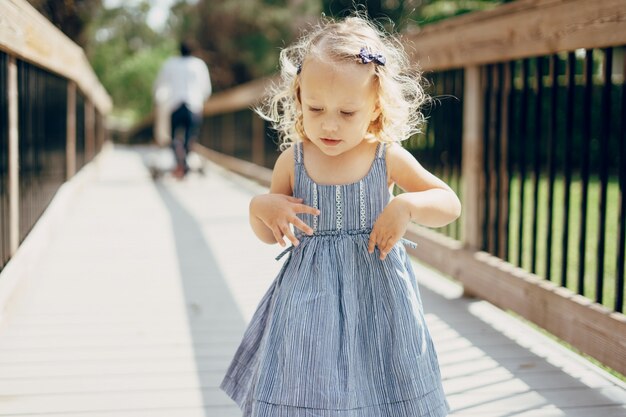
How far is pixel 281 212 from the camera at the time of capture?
1925 mm

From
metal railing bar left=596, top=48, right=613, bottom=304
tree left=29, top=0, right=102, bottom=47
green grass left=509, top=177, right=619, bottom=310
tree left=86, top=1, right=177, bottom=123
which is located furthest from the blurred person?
metal railing bar left=596, top=48, right=613, bottom=304

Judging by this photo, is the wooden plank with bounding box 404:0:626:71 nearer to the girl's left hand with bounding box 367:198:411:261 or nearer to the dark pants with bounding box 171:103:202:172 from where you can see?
the girl's left hand with bounding box 367:198:411:261

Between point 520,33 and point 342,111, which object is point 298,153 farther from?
point 520,33

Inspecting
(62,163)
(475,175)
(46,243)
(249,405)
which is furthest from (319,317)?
(62,163)

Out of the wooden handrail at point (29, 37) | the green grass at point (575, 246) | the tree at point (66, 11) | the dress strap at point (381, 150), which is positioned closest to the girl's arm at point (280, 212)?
the dress strap at point (381, 150)

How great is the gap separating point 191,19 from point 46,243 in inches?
1016

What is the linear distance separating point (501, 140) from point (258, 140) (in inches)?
281

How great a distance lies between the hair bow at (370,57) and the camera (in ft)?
6.40

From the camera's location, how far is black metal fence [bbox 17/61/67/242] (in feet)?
13.4

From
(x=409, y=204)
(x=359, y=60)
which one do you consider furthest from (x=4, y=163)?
(x=409, y=204)

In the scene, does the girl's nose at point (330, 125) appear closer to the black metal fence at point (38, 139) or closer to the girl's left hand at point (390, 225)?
the girl's left hand at point (390, 225)

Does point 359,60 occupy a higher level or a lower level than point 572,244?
higher

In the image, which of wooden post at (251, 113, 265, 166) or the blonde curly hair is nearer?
the blonde curly hair

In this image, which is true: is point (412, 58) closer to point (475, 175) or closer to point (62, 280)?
point (475, 175)
